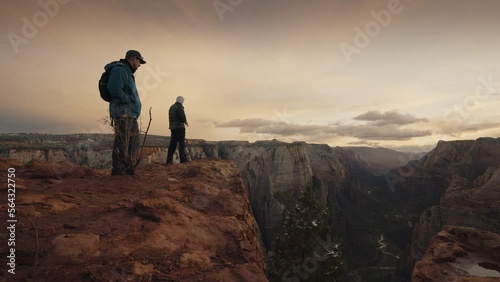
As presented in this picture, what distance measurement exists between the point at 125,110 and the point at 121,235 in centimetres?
339

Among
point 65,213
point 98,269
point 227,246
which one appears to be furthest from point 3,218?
point 227,246

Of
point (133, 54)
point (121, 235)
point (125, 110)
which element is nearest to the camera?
point (121, 235)

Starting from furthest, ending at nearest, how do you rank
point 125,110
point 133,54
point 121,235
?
1. point 133,54
2. point 125,110
3. point 121,235

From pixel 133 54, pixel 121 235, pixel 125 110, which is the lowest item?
pixel 121 235

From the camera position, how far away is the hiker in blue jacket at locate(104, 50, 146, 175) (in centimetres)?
544

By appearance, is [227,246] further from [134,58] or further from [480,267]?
[480,267]

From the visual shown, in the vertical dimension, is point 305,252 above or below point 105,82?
below

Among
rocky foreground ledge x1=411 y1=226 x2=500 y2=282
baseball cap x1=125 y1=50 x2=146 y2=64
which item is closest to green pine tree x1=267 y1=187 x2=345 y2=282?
rocky foreground ledge x1=411 y1=226 x2=500 y2=282

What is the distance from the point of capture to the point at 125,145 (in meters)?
5.56

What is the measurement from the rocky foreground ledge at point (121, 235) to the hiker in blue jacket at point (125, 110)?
2.80ft

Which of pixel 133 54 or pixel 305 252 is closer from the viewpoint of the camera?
pixel 133 54

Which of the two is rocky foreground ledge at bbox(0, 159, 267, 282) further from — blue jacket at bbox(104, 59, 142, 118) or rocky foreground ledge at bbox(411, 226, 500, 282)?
rocky foreground ledge at bbox(411, 226, 500, 282)

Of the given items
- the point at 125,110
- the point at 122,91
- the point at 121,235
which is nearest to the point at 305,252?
the point at 125,110

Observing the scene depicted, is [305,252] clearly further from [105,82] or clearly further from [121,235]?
[121,235]
